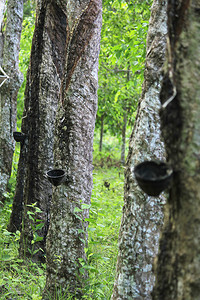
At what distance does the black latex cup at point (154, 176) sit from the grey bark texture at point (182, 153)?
0.03 meters

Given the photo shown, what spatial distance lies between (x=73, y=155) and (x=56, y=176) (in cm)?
31

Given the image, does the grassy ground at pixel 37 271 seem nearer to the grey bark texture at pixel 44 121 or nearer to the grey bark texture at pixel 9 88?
the grey bark texture at pixel 44 121

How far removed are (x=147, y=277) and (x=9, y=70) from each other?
503 cm

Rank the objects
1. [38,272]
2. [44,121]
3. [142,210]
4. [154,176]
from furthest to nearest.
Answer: [44,121] → [38,272] → [142,210] → [154,176]

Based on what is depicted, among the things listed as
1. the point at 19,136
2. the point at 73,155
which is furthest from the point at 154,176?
the point at 19,136

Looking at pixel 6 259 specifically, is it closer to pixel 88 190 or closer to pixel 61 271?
pixel 61 271

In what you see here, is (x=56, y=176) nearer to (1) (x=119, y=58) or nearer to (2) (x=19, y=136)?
(2) (x=19, y=136)

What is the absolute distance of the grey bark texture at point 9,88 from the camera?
21.0 feet

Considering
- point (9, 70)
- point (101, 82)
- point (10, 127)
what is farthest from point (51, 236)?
point (101, 82)

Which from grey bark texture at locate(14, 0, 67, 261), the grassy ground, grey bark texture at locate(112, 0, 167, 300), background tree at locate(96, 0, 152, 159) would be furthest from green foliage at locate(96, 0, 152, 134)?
grey bark texture at locate(112, 0, 167, 300)

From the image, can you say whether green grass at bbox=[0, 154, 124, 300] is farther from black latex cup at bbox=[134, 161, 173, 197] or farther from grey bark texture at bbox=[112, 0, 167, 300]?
black latex cup at bbox=[134, 161, 173, 197]

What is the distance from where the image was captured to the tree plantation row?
Answer: 117 cm

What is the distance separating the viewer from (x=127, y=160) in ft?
7.99

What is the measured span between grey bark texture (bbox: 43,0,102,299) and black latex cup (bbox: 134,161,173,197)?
198 cm
